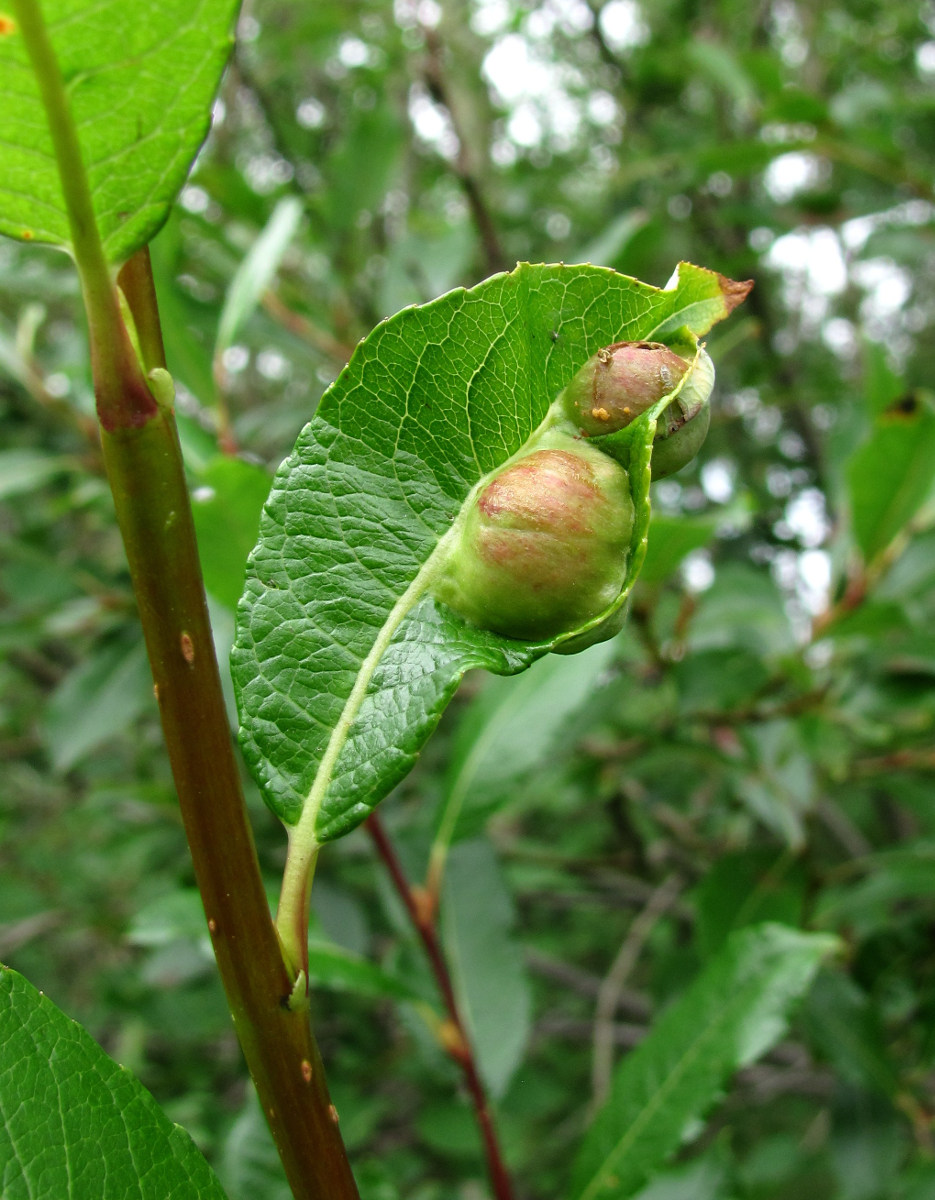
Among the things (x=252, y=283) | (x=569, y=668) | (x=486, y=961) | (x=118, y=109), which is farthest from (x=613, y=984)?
(x=118, y=109)

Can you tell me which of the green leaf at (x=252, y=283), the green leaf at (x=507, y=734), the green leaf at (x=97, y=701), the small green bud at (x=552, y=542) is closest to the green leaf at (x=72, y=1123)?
the small green bud at (x=552, y=542)

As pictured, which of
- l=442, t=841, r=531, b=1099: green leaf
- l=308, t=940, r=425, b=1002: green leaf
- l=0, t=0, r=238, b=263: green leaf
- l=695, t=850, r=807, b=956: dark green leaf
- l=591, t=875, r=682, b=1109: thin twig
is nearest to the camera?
l=0, t=0, r=238, b=263: green leaf

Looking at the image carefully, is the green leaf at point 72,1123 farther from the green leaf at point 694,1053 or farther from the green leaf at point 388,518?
the green leaf at point 694,1053

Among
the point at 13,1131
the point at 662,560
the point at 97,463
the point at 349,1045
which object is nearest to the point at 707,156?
the point at 662,560

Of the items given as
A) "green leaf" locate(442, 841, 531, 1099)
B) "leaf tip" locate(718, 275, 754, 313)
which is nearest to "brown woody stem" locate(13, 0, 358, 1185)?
"leaf tip" locate(718, 275, 754, 313)

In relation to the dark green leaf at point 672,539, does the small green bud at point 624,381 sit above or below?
above

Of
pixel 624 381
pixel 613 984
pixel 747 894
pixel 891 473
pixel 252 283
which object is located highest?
pixel 252 283

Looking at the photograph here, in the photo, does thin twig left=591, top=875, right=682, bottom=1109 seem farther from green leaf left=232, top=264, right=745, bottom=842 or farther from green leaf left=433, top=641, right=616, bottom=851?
green leaf left=232, top=264, right=745, bottom=842

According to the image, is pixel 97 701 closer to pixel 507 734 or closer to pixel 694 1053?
pixel 507 734
